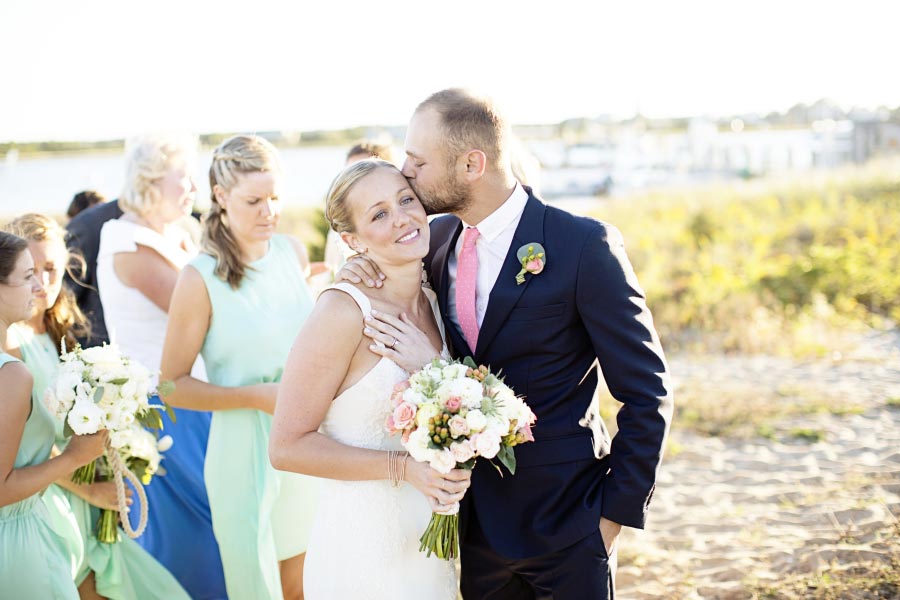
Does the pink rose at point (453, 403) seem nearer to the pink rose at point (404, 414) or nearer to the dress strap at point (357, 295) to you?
the pink rose at point (404, 414)

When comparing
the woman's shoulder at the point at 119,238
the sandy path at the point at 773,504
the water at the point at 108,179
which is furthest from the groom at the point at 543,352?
the water at the point at 108,179

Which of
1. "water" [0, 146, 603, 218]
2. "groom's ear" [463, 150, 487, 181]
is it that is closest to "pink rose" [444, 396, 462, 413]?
"groom's ear" [463, 150, 487, 181]

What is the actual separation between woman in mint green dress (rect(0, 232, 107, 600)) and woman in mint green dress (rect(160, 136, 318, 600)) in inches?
25.4

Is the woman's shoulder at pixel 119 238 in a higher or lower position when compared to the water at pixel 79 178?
lower

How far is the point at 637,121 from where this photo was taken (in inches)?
2931

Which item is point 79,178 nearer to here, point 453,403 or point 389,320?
point 389,320

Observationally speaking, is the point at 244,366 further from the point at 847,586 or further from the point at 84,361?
the point at 847,586

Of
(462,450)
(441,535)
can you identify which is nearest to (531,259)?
(462,450)

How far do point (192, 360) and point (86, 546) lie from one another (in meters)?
0.94

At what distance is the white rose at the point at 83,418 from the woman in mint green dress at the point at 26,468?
0.09 m

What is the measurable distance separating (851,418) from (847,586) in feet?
12.4

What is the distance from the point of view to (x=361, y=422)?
2885 millimetres

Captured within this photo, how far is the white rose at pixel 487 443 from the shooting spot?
2.49 metres

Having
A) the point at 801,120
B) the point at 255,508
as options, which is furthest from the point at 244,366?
the point at 801,120
